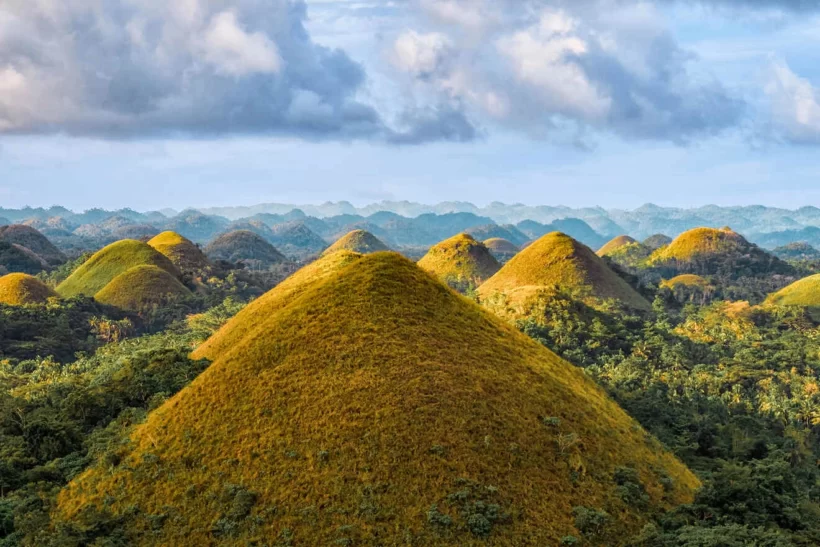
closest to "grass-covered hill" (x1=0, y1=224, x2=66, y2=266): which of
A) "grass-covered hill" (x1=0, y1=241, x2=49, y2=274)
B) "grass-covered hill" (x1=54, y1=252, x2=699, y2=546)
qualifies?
"grass-covered hill" (x1=0, y1=241, x2=49, y2=274)

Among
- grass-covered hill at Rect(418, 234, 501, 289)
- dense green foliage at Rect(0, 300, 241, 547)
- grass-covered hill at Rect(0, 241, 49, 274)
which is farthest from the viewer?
grass-covered hill at Rect(0, 241, 49, 274)

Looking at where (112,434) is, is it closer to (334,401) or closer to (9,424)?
(9,424)

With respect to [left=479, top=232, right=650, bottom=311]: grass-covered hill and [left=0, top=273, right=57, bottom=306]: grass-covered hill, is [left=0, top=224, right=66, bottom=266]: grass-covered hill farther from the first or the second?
[left=479, top=232, right=650, bottom=311]: grass-covered hill

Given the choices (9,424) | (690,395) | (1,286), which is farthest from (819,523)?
(1,286)

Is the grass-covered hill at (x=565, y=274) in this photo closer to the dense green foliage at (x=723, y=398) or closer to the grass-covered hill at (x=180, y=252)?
the dense green foliage at (x=723, y=398)

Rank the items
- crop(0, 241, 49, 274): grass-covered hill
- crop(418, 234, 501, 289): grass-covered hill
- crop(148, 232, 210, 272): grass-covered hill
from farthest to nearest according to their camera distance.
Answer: crop(0, 241, 49, 274): grass-covered hill < crop(148, 232, 210, 272): grass-covered hill < crop(418, 234, 501, 289): grass-covered hill

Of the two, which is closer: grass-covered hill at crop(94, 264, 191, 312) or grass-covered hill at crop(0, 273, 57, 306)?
grass-covered hill at crop(0, 273, 57, 306)
